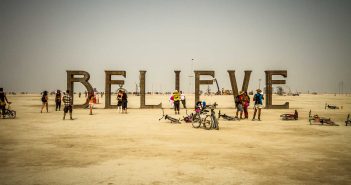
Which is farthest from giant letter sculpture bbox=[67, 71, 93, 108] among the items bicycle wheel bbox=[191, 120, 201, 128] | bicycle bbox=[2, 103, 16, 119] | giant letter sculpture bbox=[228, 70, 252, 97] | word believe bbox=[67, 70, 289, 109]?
bicycle wheel bbox=[191, 120, 201, 128]

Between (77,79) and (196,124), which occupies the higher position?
(77,79)

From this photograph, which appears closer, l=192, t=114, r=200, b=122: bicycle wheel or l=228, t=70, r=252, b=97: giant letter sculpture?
l=192, t=114, r=200, b=122: bicycle wheel

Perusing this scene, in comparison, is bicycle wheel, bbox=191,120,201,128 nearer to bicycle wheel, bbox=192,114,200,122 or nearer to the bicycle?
bicycle wheel, bbox=192,114,200,122

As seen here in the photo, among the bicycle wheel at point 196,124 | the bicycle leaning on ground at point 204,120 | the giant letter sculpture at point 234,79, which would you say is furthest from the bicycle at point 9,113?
the giant letter sculpture at point 234,79

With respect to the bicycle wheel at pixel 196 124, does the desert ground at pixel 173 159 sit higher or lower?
lower

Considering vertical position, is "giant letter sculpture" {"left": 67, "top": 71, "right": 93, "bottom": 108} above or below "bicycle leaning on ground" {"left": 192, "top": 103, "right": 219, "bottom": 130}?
above

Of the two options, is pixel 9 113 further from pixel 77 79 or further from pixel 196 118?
pixel 196 118

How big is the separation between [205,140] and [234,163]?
403 centimetres

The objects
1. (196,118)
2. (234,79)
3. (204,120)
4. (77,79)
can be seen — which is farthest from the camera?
(234,79)

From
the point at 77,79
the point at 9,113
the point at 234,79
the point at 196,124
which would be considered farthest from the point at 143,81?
the point at 196,124

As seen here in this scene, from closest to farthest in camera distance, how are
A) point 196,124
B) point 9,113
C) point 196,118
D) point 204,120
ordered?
point 204,120 < point 196,118 < point 196,124 < point 9,113

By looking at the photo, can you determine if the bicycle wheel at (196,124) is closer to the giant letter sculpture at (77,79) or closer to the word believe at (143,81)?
the word believe at (143,81)

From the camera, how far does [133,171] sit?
7.54 metres

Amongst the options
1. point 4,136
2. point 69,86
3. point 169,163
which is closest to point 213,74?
point 69,86
